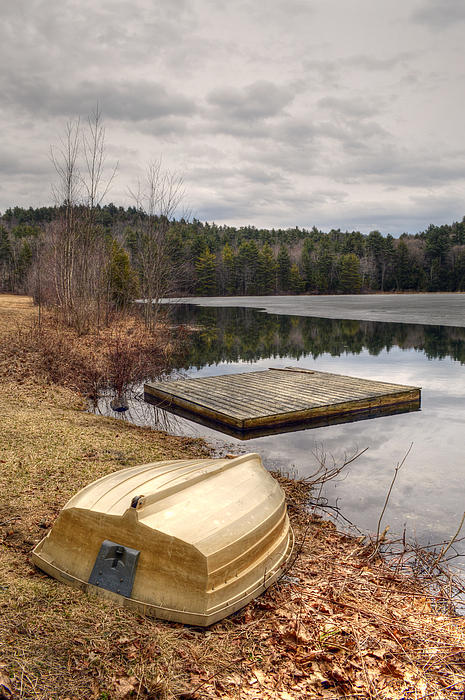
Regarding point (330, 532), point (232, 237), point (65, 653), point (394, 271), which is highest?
point (232, 237)

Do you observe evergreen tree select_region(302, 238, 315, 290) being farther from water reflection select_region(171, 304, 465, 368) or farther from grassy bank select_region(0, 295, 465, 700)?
grassy bank select_region(0, 295, 465, 700)

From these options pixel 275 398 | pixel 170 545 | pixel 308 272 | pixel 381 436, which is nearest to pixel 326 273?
pixel 308 272

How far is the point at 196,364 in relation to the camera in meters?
17.5

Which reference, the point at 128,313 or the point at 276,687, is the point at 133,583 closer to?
the point at 276,687

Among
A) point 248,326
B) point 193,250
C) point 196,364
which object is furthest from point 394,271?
point 196,364

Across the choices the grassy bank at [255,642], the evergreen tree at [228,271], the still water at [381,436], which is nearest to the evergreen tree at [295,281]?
the evergreen tree at [228,271]

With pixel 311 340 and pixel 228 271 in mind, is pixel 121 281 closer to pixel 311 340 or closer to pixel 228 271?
pixel 311 340

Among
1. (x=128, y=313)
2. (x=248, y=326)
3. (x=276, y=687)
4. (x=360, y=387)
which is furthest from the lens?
(x=248, y=326)

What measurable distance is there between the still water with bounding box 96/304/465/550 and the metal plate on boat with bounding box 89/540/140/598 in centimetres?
308

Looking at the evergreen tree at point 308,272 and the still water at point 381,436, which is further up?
the evergreen tree at point 308,272

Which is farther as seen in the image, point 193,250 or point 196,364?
point 193,250

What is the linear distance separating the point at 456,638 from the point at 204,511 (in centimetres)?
182

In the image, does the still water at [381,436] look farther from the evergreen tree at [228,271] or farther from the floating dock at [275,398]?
the evergreen tree at [228,271]

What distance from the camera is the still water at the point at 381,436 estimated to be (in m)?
5.90
